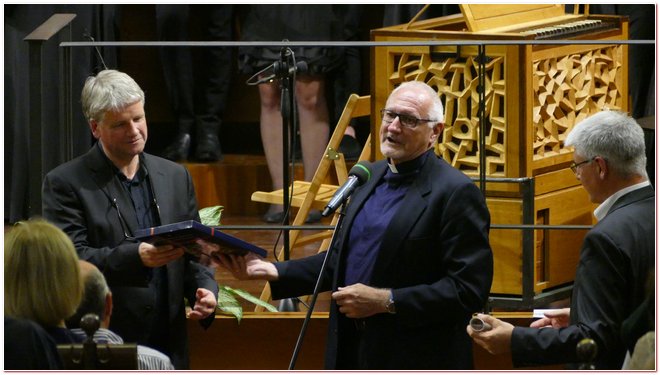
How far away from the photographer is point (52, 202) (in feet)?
12.4

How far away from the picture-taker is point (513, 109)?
502cm

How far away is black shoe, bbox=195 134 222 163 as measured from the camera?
7.02 meters

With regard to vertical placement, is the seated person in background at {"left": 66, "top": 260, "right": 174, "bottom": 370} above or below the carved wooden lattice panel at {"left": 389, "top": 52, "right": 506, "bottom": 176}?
below

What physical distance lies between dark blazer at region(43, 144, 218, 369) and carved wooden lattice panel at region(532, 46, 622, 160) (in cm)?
174

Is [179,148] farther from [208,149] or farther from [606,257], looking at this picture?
[606,257]

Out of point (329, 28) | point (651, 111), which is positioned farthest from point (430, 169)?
point (329, 28)

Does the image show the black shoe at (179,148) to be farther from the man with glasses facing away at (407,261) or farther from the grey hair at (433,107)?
the grey hair at (433,107)

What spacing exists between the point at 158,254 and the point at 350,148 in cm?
329

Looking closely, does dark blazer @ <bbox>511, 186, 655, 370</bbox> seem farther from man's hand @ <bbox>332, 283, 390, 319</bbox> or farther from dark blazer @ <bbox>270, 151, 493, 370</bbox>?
man's hand @ <bbox>332, 283, 390, 319</bbox>

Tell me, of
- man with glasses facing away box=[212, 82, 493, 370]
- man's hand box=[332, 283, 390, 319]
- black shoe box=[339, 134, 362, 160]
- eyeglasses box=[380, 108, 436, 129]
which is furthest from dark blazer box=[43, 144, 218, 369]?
black shoe box=[339, 134, 362, 160]

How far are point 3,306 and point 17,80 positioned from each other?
3.79 metres

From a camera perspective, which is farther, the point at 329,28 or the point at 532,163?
the point at 329,28

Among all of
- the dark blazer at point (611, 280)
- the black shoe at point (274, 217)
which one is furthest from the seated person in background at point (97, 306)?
the black shoe at point (274, 217)

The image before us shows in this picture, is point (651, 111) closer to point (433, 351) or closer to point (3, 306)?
point (433, 351)
